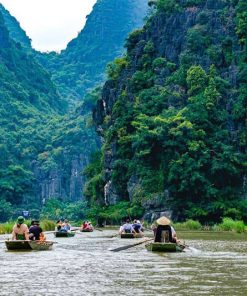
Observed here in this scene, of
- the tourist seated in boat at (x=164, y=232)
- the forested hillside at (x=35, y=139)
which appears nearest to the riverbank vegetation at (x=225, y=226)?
the tourist seated in boat at (x=164, y=232)

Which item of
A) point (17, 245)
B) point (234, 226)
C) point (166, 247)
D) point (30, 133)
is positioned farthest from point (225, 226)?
point (30, 133)

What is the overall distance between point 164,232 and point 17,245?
178 inches

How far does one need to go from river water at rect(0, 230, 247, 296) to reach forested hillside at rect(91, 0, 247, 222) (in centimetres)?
3611

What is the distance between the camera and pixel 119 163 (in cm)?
6444

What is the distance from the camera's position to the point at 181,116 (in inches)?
2286

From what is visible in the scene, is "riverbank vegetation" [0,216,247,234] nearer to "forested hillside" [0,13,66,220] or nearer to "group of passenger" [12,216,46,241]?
"group of passenger" [12,216,46,241]

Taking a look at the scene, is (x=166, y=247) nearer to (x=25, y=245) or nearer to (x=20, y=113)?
(x=25, y=245)

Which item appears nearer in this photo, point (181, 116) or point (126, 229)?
point (126, 229)

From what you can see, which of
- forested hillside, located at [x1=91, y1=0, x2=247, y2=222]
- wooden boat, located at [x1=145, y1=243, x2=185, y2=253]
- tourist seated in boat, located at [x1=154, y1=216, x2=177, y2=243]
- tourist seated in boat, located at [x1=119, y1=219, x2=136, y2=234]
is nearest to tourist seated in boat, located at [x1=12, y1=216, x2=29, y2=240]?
wooden boat, located at [x1=145, y1=243, x2=185, y2=253]

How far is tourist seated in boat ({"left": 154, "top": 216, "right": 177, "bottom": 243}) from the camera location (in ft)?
68.4

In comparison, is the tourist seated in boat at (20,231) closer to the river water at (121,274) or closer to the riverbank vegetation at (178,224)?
the river water at (121,274)

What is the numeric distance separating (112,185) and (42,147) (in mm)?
60070

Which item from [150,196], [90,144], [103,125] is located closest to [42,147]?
[90,144]

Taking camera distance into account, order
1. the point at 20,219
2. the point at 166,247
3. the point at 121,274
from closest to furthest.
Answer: the point at 121,274, the point at 166,247, the point at 20,219
